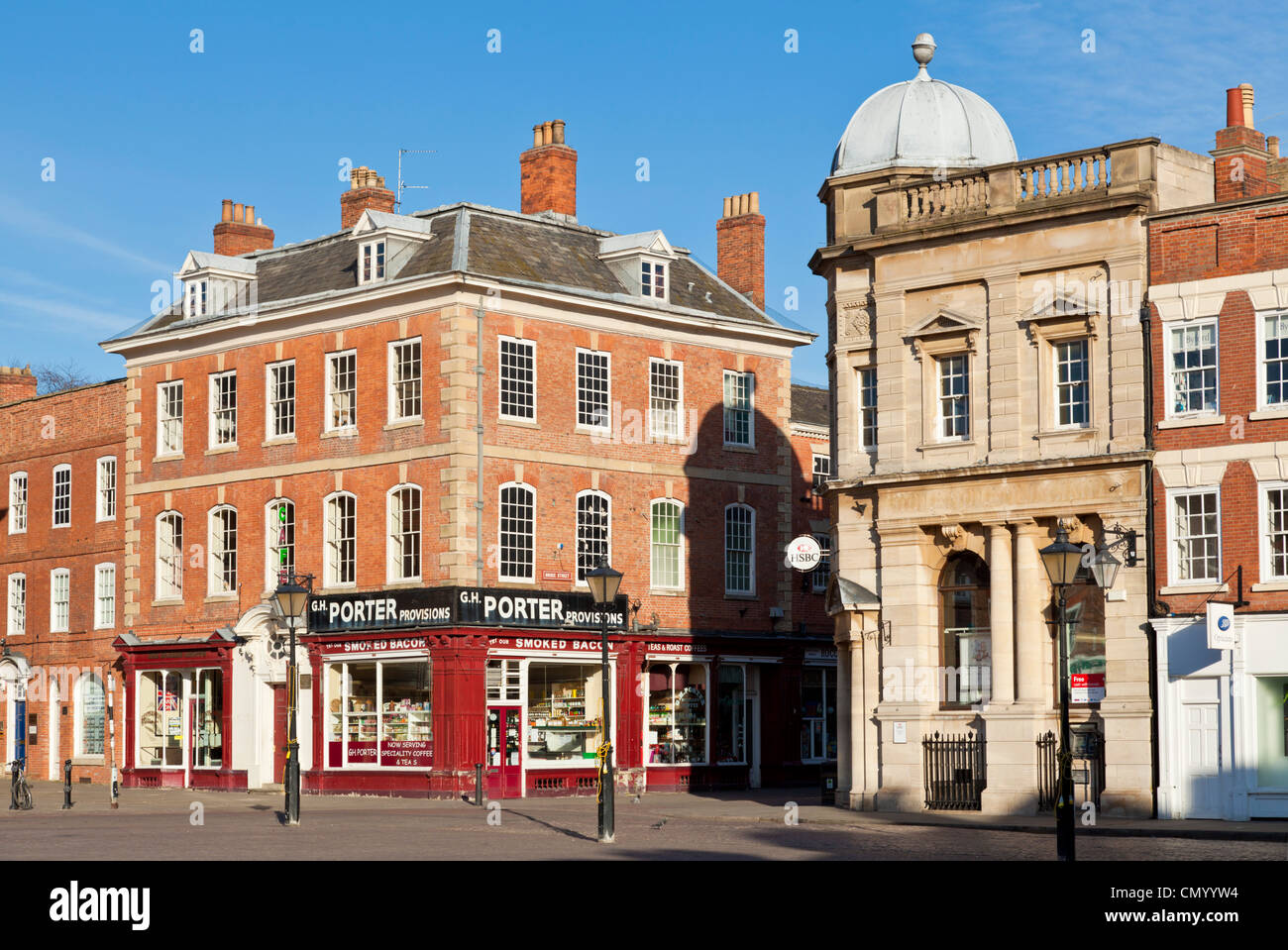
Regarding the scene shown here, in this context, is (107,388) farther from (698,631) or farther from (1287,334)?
(1287,334)

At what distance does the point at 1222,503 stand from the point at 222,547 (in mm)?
26948

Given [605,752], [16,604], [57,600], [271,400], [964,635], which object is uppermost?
[271,400]

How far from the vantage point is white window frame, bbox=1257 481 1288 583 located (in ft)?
102

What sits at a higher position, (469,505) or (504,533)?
(469,505)

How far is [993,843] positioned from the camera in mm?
27609

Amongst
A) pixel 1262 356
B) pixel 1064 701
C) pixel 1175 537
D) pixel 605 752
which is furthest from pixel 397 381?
pixel 1064 701

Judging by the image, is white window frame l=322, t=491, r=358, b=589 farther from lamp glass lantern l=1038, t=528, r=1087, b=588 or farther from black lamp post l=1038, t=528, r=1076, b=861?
lamp glass lantern l=1038, t=528, r=1087, b=588

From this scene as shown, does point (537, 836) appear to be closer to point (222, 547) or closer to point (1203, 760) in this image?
point (1203, 760)

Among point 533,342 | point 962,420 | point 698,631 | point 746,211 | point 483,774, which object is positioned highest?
point 746,211

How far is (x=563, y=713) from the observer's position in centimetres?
4397

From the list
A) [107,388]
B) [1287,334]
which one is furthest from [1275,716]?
[107,388]

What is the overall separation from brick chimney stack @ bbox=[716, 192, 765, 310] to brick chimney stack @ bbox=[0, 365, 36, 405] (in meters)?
24.3

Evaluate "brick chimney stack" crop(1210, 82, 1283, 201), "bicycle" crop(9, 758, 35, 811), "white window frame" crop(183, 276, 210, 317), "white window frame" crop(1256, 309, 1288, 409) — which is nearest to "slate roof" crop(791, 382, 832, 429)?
"white window frame" crop(183, 276, 210, 317)

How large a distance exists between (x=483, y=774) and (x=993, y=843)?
1530 centimetres
